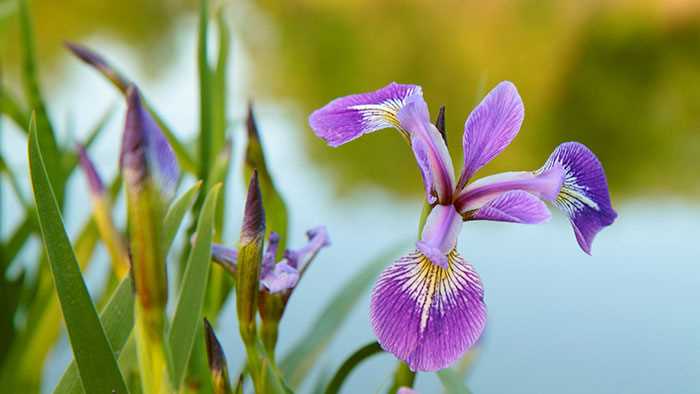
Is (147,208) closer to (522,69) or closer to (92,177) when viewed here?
(92,177)

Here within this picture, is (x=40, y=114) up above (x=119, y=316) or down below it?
above

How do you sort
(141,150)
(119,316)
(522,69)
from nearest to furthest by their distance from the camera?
(141,150) → (119,316) → (522,69)

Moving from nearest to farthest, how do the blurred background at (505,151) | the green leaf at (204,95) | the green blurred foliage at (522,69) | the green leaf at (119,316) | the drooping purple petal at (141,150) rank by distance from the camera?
the drooping purple petal at (141,150)
the green leaf at (119,316)
the green leaf at (204,95)
the blurred background at (505,151)
the green blurred foliage at (522,69)

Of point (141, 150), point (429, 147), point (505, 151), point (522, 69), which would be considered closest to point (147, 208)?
point (141, 150)

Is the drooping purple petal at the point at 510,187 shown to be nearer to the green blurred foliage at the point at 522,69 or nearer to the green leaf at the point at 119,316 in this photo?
the green leaf at the point at 119,316

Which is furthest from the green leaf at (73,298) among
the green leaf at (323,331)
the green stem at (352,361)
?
the green leaf at (323,331)

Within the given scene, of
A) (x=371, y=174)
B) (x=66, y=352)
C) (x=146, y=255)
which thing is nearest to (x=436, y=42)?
(x=371, y=174)

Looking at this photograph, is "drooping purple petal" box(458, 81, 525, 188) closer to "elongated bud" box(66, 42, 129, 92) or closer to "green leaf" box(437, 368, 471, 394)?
"green leaf" box(437, 368, 471, 394)
